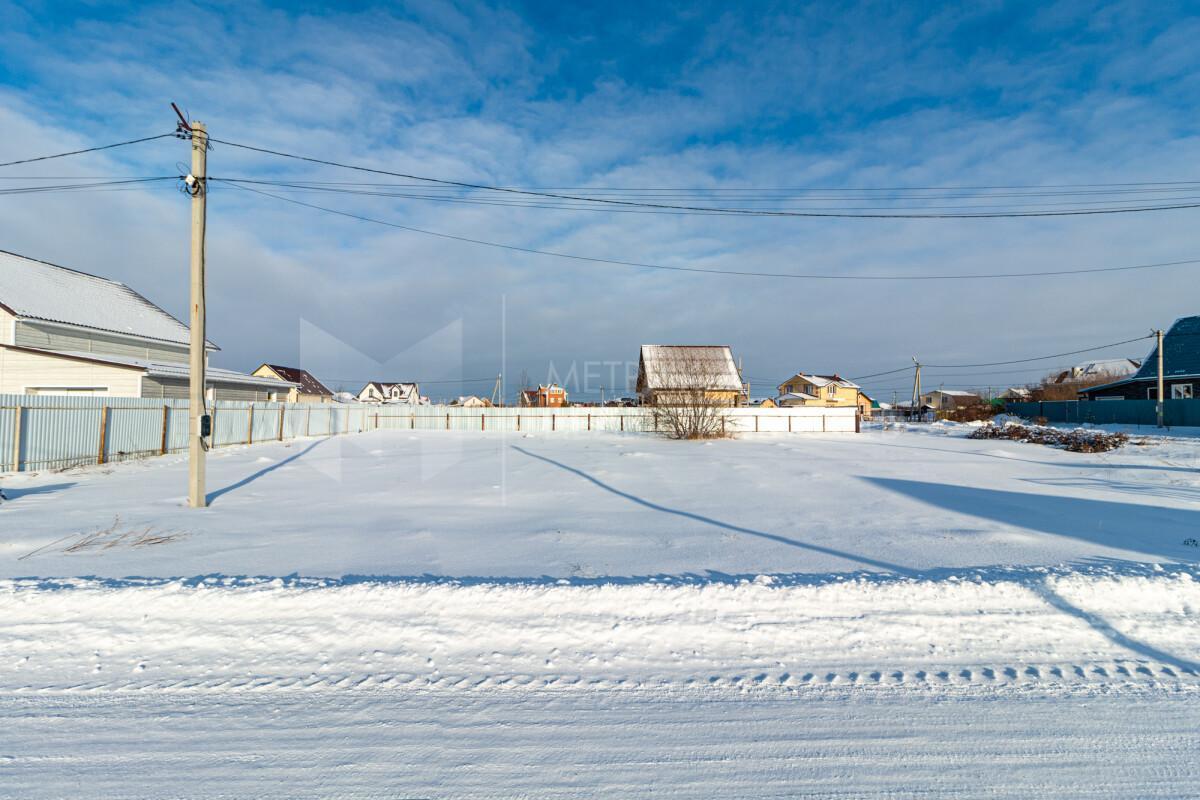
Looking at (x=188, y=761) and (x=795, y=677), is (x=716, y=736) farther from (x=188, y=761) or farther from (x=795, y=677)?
(x=188, y=761)

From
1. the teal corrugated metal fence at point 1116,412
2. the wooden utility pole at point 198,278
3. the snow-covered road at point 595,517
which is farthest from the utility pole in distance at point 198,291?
the teal corrugated metal fence at point 1116,412

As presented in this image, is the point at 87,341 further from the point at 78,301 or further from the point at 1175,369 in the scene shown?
the point at 1175,369

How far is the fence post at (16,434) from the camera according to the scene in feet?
41.5

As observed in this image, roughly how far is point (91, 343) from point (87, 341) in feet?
0.52

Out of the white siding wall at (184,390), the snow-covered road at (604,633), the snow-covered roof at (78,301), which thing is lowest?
the snow-covered road at (604,633)

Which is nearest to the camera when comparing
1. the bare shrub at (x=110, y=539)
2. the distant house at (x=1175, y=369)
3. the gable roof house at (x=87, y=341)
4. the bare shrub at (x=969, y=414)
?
the bare shrub at (x=110, y=539)

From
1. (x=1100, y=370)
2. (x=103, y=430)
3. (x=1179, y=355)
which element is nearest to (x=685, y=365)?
(x=103, y=430)

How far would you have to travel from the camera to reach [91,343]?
22.8 meters

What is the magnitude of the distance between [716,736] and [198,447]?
373 inches

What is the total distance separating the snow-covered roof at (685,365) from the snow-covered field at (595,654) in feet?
96.6

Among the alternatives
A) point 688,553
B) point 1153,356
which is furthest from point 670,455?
point 1153,356

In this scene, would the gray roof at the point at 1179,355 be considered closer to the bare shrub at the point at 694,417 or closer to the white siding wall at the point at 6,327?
the bare shrub at the point at 694,417

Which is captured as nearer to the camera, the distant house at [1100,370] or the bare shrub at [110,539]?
the bare shrub at [110,539]

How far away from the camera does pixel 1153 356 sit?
38.6m
